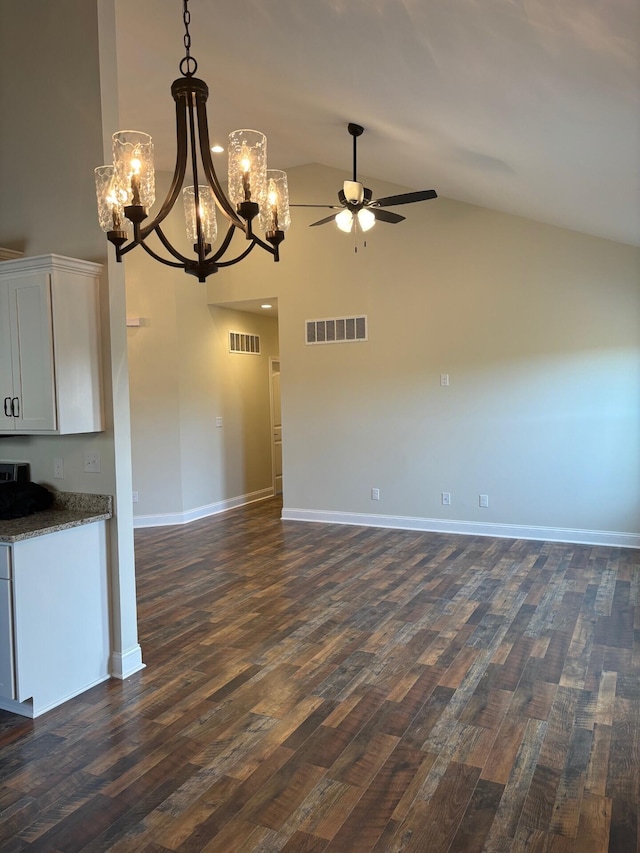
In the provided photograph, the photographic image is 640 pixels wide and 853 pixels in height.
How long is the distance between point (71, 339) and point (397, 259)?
4288mm

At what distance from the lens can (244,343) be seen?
27.1 ft

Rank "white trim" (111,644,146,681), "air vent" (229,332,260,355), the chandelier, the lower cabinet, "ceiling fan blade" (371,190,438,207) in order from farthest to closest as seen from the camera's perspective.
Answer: "air vent" (229,332,260,355)
"ceiling fan blade" (371,190,438,207)
"white trim" (111,644,146,681)
the lower cabinet
the chandelier

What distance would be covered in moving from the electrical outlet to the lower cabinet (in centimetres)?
30

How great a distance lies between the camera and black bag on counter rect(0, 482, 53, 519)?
3135mm

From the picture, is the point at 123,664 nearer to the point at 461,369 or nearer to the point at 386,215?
the point at 386,215

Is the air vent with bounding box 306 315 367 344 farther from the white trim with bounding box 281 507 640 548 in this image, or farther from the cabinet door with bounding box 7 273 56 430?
the cabinet door with bounding box 7 273 56 430

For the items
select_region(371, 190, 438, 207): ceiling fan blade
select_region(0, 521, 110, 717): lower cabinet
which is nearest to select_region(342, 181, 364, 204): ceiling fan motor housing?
select_region(371, 190, 438, 207): ceiling fan blade

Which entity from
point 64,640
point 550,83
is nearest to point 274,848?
point 64,640

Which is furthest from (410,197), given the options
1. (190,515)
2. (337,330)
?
(190,515)

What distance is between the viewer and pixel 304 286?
23.1 feet

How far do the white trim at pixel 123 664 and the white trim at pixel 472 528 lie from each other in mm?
3873

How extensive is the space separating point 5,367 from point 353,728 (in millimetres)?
2574

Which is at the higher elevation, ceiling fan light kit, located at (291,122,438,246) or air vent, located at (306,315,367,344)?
ceiling fan light kit, located at (291,122,438,246)

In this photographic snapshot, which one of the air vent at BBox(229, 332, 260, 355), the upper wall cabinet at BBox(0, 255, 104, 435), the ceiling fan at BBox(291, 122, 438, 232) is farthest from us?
the air vent at BBox(229, 332, 260, 355)
